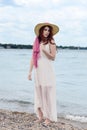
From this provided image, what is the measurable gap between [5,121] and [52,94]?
120 cm

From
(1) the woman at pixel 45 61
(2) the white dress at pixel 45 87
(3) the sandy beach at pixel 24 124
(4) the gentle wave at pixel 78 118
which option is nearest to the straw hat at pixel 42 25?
(1) the woman at pixel 45 61

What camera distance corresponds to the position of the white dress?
916 centimetres

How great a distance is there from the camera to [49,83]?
363 inches

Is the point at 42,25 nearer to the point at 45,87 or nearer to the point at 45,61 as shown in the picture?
the point at 45,61

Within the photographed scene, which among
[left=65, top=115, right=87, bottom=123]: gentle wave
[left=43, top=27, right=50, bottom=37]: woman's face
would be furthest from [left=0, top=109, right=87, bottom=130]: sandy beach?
→ [left=65, top=115, right=87, bottom=123]: gentle wave

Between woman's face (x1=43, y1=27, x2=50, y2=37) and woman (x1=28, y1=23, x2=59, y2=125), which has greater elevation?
woman's face (x1=43, y1=27, x2=50, y2=37)

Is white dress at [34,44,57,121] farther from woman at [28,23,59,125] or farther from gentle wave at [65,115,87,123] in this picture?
gentle wave at [65,115,87,123]

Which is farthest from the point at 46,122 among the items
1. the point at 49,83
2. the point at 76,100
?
the point at 76,100

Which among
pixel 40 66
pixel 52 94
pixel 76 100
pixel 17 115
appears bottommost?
pixel 76 100

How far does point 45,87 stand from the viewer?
923 cm

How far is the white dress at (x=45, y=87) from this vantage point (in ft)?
30.1

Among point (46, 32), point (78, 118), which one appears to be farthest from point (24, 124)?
point (78, 118)

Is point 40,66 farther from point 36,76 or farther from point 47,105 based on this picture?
point 47,105

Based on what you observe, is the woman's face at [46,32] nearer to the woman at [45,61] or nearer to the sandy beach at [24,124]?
the woman at [45,61]
